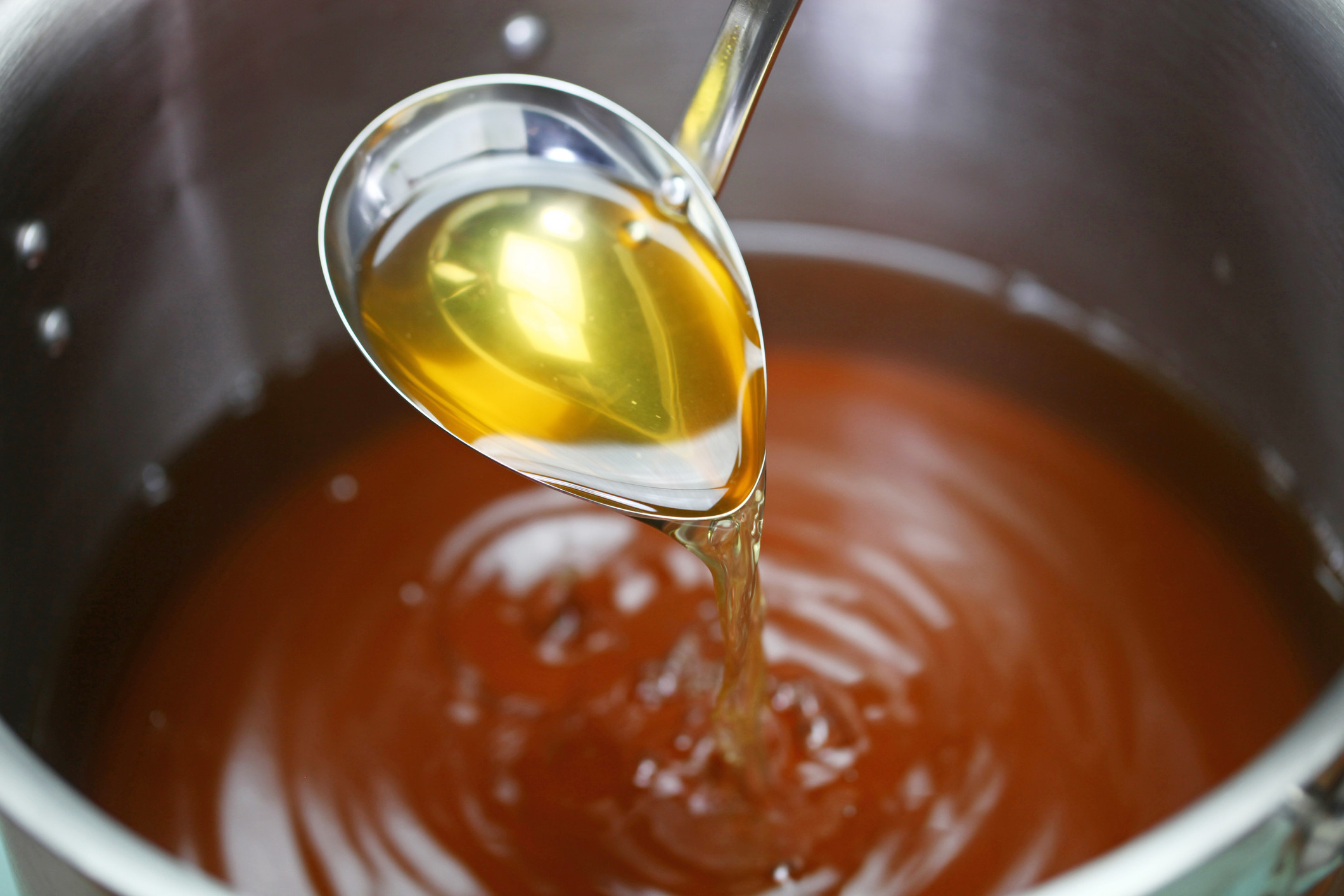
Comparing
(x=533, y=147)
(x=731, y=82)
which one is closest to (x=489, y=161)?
(x=533, y=147)

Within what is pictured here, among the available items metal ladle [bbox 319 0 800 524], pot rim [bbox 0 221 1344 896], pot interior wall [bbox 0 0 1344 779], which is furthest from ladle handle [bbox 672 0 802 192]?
pot rim [bbox 0 221 1344 896]

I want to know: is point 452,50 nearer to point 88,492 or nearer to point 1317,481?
point 88,492

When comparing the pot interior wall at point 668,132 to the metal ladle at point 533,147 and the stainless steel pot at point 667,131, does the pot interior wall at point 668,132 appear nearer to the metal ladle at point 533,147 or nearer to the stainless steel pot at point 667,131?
the stainless steel pot at point 667,131

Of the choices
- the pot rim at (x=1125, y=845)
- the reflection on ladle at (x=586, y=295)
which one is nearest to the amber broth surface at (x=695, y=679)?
the reflection on ladle at (x=586, y=295)

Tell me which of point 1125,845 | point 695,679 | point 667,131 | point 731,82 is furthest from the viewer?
point 667,131

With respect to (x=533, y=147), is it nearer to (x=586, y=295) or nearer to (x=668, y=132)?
(x=586, y=295)

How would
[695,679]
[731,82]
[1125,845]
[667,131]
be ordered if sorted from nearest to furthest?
1. [1125,845]
2. [731,82]
3. [695,679]
4. [667,131]
